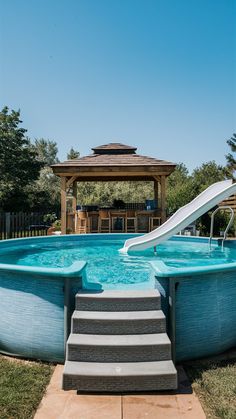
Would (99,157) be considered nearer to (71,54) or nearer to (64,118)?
(71,54)

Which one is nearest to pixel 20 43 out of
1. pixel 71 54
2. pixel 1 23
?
pixel 1 23

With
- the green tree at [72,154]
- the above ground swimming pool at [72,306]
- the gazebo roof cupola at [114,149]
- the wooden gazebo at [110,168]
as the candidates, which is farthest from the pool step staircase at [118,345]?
the green tree at [72,154]

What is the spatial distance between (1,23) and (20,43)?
1.22 meters

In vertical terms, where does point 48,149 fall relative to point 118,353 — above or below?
above

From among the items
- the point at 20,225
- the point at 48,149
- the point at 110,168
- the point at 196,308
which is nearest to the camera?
the point at 196,308

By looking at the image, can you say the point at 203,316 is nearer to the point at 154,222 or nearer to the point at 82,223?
the point at 154,222

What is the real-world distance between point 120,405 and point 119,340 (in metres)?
0.57

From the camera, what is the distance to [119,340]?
3025 mm

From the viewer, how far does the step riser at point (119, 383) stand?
272 centimetres

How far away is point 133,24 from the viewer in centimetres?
1248

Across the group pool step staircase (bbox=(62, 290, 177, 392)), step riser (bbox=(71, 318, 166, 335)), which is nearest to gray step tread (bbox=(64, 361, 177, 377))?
pool step staircase (bbox=(62, 290, 177, 392))

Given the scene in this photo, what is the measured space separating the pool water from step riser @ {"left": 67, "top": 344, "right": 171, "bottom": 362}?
117cm

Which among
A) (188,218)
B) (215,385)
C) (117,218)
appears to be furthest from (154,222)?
(215,385)

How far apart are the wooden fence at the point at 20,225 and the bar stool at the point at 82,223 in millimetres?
2352
